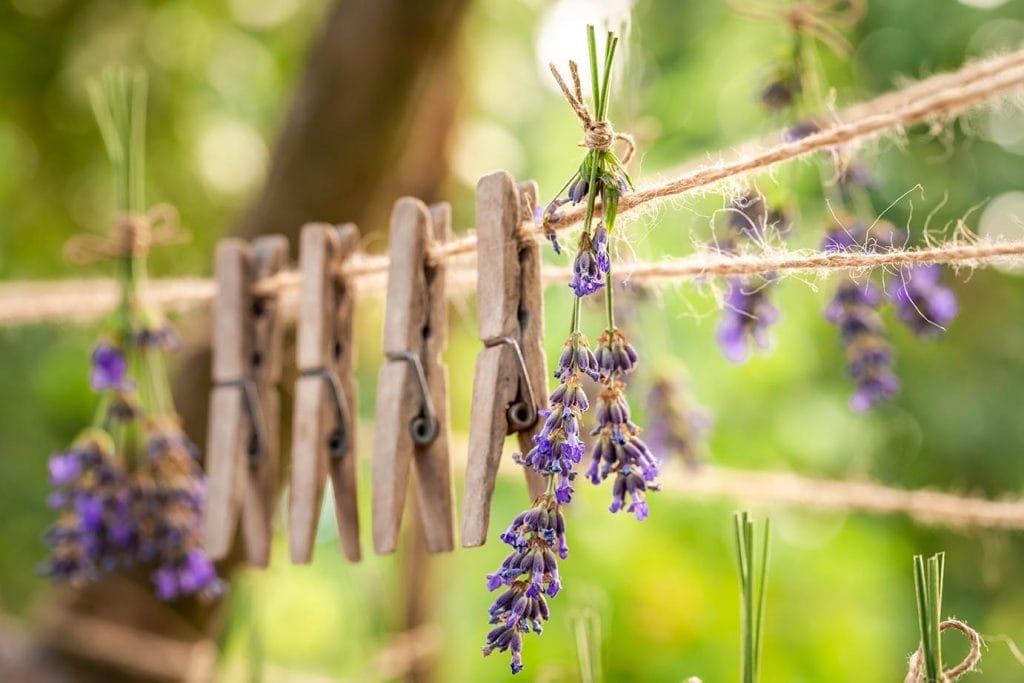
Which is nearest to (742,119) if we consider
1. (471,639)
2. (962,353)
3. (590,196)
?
(962,353)

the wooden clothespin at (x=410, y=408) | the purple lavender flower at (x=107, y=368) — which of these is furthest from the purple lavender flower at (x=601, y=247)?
the purple lavender flower at (x=107, y=368)

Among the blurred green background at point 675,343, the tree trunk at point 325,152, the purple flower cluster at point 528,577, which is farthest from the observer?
the blurred green background at point 675,343

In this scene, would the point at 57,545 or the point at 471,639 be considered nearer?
the point at 57,545

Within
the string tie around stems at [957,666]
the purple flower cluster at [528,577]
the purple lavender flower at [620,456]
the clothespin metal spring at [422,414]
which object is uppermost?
the clothespin metal spring at [422,414]

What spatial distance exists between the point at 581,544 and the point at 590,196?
205cm

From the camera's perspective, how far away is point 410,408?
2.26 ft

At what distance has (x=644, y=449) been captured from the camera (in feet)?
1.68

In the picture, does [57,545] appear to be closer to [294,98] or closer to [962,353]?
[294,98]

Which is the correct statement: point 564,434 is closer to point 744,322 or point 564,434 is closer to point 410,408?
point 410,408

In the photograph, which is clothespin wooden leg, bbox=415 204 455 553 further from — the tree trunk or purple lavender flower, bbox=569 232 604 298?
the tree trunk

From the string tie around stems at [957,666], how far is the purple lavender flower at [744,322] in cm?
34

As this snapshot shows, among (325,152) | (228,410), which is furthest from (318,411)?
(325,152)

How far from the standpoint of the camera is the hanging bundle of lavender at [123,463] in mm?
857

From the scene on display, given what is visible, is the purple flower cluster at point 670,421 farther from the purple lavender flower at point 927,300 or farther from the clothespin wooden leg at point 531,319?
the clothespin wooden leg at point 531,319
